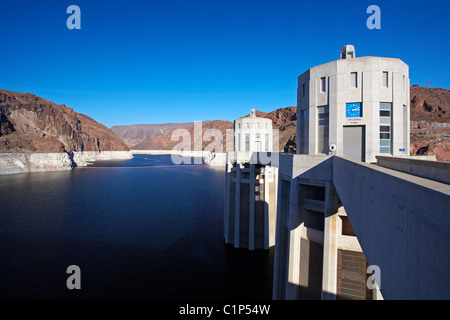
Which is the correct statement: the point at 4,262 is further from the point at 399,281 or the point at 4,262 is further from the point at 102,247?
the point at 399,281

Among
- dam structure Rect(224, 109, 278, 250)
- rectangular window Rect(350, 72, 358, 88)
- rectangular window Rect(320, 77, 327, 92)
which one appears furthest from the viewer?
dam structure Rect(224, 109, 278, 250)

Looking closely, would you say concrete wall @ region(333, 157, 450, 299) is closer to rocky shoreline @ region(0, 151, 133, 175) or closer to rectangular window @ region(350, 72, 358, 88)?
rectangular window @ region(350, 72, 358, 88)

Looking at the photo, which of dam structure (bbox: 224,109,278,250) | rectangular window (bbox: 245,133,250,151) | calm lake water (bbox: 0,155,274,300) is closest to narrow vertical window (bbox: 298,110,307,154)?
calm lake water (bbox: 0,155,274,300)

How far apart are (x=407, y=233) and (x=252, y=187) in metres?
26.0

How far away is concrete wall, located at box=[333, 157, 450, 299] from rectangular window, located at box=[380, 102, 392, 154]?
6.56m

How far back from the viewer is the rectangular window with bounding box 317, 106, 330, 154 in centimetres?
1091

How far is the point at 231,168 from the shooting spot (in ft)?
98.3

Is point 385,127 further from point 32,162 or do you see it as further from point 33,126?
point 33,126

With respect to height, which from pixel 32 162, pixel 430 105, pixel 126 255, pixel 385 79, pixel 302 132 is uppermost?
pixel 430 105

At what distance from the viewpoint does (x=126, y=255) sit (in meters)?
27.4

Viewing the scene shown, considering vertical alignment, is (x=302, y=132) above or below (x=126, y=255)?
above

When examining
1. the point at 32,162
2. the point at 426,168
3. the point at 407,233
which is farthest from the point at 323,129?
the point at 32,162

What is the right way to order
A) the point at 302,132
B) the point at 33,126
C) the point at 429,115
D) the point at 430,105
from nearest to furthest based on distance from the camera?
1. the point at 302,132
2. the point at 429,115
3. the point at 430,105
4. the point at 33,126
